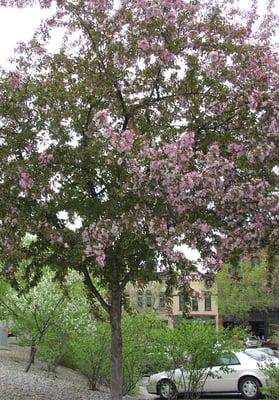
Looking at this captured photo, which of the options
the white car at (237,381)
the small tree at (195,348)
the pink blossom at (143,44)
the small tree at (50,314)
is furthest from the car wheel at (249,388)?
the pink blossom at (143,44)

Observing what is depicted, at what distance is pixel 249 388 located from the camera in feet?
49.3

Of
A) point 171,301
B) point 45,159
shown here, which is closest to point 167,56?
point 45,159

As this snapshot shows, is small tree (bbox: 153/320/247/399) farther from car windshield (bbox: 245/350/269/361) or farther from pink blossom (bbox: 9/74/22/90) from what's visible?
pink blossom (bbox: 9/74/22/90)

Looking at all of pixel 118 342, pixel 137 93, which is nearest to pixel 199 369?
pixel 118 342

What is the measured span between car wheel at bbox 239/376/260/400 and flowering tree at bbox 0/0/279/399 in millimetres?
8584

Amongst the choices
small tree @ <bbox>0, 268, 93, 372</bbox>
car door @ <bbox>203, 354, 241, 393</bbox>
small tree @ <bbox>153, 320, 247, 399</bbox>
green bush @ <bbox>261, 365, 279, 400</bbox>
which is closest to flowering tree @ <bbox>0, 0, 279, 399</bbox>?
green bush @ <bbox>261, 365, 279, 400</bbox>

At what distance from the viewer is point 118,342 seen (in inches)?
291

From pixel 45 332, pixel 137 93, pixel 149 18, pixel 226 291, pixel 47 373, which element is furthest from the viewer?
pixel 226 291

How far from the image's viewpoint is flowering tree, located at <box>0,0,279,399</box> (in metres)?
6.21

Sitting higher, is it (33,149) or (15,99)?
(15,99)

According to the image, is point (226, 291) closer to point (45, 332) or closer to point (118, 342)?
point (45, 332)

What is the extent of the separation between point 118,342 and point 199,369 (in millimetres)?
4062

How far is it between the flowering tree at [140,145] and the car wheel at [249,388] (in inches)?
338

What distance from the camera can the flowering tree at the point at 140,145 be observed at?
6.21 metres
